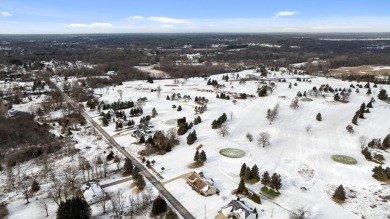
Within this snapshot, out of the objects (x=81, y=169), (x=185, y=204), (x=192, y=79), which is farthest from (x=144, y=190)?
(x=192, y=79)

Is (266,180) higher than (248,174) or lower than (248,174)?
lower

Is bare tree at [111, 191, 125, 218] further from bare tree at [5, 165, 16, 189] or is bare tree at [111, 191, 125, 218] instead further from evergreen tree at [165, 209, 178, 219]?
bare tree at [5, 165, 16, 189]

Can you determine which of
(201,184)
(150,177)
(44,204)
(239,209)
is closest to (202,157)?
(201,184)

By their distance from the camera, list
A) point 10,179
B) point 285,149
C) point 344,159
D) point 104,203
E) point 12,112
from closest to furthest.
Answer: point 104,203 → point 10,179 → point 344,159 → point 285,149 → point 12,112

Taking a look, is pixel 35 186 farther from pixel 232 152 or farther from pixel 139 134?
pixel 232 152

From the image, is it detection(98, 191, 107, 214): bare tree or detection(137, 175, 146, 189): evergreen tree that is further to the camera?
detection(137, 175, 146, 189): evergreen tree

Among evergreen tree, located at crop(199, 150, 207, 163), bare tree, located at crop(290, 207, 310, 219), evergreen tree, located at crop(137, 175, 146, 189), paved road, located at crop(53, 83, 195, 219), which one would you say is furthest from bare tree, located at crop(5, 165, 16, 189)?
bare tree, located at crop(290, 207, 310, 219)

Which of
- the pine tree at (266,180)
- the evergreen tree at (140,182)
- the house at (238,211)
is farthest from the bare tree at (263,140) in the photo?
the evergreen tree at (140,182)
